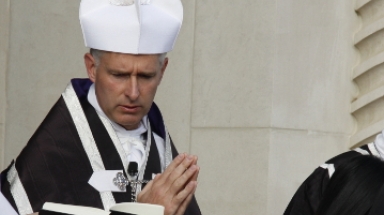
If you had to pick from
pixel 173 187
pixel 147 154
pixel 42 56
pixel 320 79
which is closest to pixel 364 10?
pixel 320 79

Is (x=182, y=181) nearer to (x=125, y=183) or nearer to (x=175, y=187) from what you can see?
(x=175, y=187)

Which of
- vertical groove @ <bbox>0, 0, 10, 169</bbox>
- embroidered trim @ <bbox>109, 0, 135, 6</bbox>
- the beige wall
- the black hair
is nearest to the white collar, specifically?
embroidered trim @ <bbox>109, 0, 135, 6</bbox>

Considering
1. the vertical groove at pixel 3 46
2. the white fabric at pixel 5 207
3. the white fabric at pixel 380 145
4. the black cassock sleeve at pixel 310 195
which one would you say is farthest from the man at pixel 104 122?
the vertical groove at pixel 3 46

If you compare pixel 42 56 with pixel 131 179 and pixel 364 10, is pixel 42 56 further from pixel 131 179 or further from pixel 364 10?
pixel 131 179

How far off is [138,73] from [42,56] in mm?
3272

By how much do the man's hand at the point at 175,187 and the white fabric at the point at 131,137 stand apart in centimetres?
66

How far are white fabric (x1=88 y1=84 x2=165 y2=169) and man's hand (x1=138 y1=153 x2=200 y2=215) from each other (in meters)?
0.66

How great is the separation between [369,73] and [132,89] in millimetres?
3404

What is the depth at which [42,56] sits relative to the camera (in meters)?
8.60

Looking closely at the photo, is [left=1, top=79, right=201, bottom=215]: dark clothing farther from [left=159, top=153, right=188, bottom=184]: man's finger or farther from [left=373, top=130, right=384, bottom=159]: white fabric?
[left=373, top=130, right=384, bottom=159]: white fabric

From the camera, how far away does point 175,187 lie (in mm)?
4957

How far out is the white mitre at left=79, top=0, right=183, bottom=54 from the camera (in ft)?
18.2

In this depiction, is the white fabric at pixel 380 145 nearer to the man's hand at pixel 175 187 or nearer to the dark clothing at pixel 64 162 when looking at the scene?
the dark clothing at pixel 64 162

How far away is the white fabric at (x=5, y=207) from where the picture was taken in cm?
482
